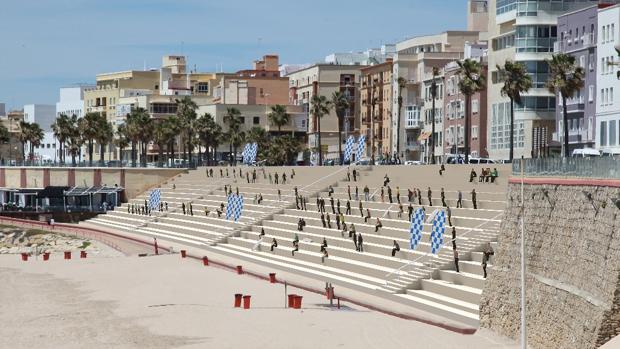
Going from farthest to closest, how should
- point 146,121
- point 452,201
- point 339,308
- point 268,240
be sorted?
point 146,121 < point 268,240 < point 452,201 < point 339,308

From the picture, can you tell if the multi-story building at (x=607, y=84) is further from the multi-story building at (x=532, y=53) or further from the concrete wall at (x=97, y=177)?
the concrete wall at (x=97, y=177)

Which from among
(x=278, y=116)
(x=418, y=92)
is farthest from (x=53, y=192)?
(x=418, y=92)

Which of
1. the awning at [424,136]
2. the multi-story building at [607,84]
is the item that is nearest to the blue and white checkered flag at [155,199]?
the awning at [424,136]

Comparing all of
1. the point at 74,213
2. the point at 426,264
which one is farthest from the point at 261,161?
the point at 426,264

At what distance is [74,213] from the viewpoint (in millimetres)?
116938

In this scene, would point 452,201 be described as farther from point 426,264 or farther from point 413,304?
point 413,304

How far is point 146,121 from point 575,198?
112382 mm

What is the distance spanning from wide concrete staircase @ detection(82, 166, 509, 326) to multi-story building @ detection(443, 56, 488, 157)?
1445 cm

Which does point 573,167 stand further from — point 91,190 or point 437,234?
point 91,190

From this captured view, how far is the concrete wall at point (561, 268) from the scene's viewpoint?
1254 inches

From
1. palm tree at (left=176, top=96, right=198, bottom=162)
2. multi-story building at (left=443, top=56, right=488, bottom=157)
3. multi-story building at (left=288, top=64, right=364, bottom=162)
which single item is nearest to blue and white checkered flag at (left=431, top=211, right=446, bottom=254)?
multi-story building at (left=443, top=56, right=488, bottom=157)

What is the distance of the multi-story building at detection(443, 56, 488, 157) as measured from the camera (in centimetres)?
10250

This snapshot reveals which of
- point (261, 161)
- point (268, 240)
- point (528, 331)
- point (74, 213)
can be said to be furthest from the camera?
point (261, 161)

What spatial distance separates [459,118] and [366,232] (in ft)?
144
